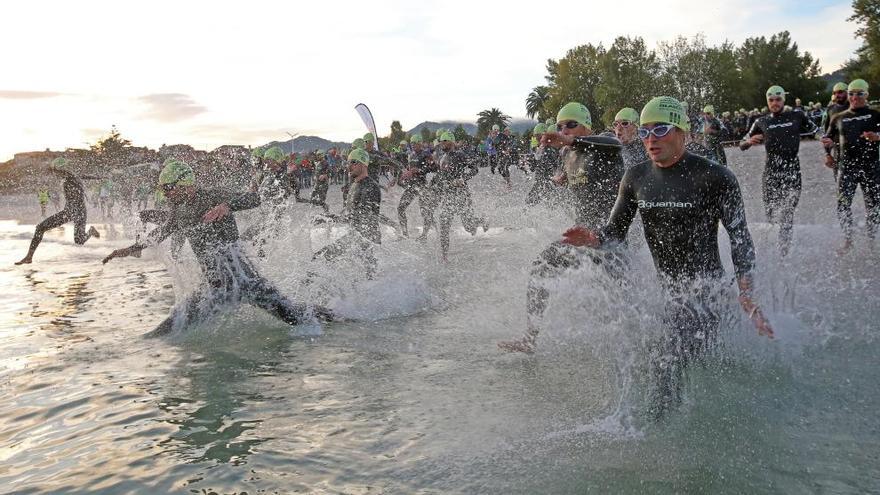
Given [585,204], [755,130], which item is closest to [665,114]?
[585,204]

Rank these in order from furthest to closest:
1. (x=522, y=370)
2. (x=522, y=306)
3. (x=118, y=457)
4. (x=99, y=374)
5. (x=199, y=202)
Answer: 1. (x=522, y=306)
2. (x=199, y=202)
3. (x=99, y=374)
4. (x=522, y=370)
5. (x=118, y=457)

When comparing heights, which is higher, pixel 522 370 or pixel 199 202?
pixel 199 202

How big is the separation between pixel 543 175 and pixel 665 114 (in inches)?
348

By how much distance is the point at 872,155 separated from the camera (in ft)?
29.6

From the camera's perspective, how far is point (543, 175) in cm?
1295

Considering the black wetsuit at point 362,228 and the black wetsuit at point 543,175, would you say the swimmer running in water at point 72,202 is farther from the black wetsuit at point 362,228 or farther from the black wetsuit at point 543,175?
the black wetsuit at point 543,175

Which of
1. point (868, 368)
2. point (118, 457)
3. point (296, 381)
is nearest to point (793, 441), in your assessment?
Result: point (868, 368)

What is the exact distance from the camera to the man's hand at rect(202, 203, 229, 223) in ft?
21.9

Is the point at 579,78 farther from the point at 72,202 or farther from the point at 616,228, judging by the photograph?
the point at 616,228

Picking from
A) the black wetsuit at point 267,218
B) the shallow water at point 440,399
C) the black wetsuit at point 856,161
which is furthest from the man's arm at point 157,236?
the black wetsuit at point 856,161

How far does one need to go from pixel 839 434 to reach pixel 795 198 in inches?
246

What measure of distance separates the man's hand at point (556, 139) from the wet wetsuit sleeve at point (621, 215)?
1405 mm

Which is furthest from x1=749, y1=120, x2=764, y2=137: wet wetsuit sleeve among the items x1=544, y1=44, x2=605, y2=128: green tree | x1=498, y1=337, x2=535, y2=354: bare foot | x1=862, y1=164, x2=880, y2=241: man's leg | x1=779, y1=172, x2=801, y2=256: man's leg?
x1=544, y1=44, x2=605, y2=128: green tree

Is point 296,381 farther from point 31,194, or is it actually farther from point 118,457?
point 31,194
